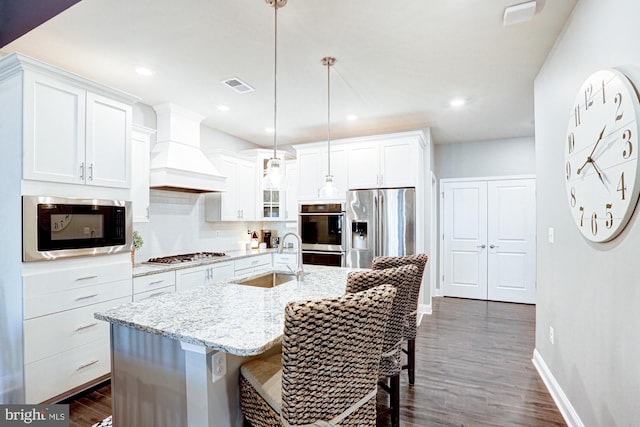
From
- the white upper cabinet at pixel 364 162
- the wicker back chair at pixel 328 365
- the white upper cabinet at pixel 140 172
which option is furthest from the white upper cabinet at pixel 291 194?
the wicker back chair at pixel 328 365

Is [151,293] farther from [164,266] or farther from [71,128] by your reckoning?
[71,128]

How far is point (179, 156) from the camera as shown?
3.74 m

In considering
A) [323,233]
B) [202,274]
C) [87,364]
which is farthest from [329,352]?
[323,233]

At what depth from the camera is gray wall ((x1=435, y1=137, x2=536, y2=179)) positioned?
5.19 m

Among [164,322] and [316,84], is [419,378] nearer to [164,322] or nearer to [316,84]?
[164,322]

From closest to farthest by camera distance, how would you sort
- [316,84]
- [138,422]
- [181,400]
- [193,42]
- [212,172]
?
1. [181,400]
2. [138,422]
3. [193,42]
4. [316,84]
5. [212,172]

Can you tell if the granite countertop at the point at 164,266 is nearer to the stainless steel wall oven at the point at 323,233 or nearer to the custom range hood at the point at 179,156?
the custom range hood at the point at 179,156

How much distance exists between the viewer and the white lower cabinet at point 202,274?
3.39 metres

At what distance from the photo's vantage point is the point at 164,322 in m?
1.45

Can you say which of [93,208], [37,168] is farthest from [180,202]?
[37,168]

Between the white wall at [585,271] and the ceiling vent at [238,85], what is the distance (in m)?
2.65

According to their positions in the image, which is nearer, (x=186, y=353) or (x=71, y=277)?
(x=186, y=353)

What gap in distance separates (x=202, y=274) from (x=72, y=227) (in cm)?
147

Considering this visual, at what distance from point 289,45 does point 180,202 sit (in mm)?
2561
